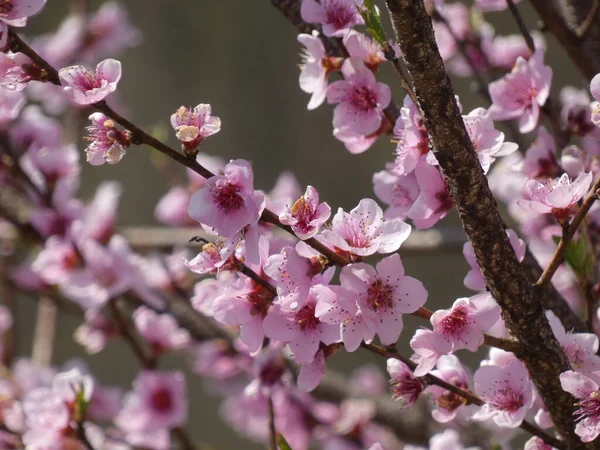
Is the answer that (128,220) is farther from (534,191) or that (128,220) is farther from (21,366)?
(534,191)

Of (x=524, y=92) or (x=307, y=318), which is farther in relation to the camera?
(x=524, y=92)

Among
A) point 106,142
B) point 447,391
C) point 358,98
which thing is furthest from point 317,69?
point 447,391

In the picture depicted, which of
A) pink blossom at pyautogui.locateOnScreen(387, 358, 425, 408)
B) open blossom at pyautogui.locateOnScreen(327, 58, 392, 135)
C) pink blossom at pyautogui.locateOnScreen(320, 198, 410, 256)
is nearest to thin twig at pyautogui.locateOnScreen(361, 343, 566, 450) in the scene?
pink blossom at pyautogui.locateOnScreen(387, 358, 425, 408)

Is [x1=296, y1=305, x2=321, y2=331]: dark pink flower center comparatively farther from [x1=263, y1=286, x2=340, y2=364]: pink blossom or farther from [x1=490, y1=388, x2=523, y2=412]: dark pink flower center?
[x1=490, y1=388, x2=523, y2=412]: dark pink flower center

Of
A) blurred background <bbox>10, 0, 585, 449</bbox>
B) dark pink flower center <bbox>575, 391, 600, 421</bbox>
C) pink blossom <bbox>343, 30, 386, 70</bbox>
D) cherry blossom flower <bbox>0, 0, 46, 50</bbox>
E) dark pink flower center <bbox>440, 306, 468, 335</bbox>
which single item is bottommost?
blurred background <bbox>10, 0, 585, 449</bbox>

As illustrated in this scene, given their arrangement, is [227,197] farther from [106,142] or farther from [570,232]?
[570,232]

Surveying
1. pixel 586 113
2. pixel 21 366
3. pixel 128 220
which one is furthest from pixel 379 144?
pixel 586 113
